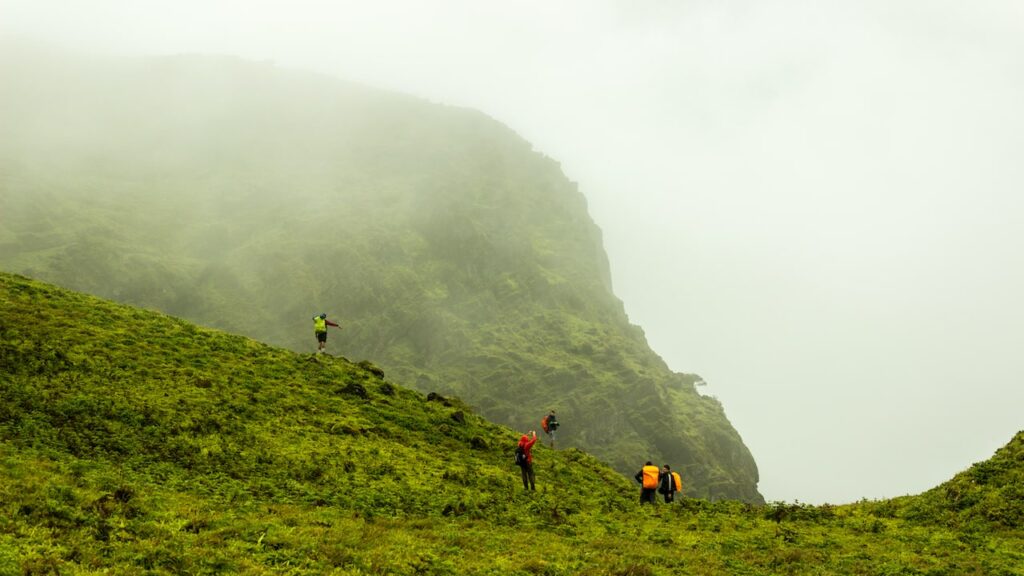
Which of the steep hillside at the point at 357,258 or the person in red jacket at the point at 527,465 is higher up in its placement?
the steep hillside at the point at 357,258

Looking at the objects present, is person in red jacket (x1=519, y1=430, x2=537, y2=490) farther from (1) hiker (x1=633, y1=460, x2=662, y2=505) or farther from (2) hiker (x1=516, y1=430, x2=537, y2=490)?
(1) hiker (x1=633, y1=460, x2=662, y2=505)

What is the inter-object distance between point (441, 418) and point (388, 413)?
3.60m

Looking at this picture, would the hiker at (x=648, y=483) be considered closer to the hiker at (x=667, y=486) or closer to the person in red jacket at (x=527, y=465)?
the hiker at (x=667, y=486)

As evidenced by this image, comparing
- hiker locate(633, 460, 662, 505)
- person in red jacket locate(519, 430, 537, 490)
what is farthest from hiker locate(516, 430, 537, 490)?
hiker locate(633, 460, 662, 505)

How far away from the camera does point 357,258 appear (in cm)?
14362

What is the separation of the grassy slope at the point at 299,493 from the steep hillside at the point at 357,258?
8469 cm

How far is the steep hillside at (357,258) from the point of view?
119 metres

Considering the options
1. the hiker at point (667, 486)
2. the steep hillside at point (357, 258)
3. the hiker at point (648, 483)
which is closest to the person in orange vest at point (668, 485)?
the hiker at point (667, 486)

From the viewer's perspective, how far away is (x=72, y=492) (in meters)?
17.3

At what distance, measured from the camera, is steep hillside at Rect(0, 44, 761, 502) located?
119 m

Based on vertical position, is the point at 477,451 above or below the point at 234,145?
below

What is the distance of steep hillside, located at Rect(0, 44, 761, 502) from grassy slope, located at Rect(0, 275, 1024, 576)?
278ft

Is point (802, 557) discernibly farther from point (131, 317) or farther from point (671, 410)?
point (671, 410)

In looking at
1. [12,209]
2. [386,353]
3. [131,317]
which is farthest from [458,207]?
[131,317]
